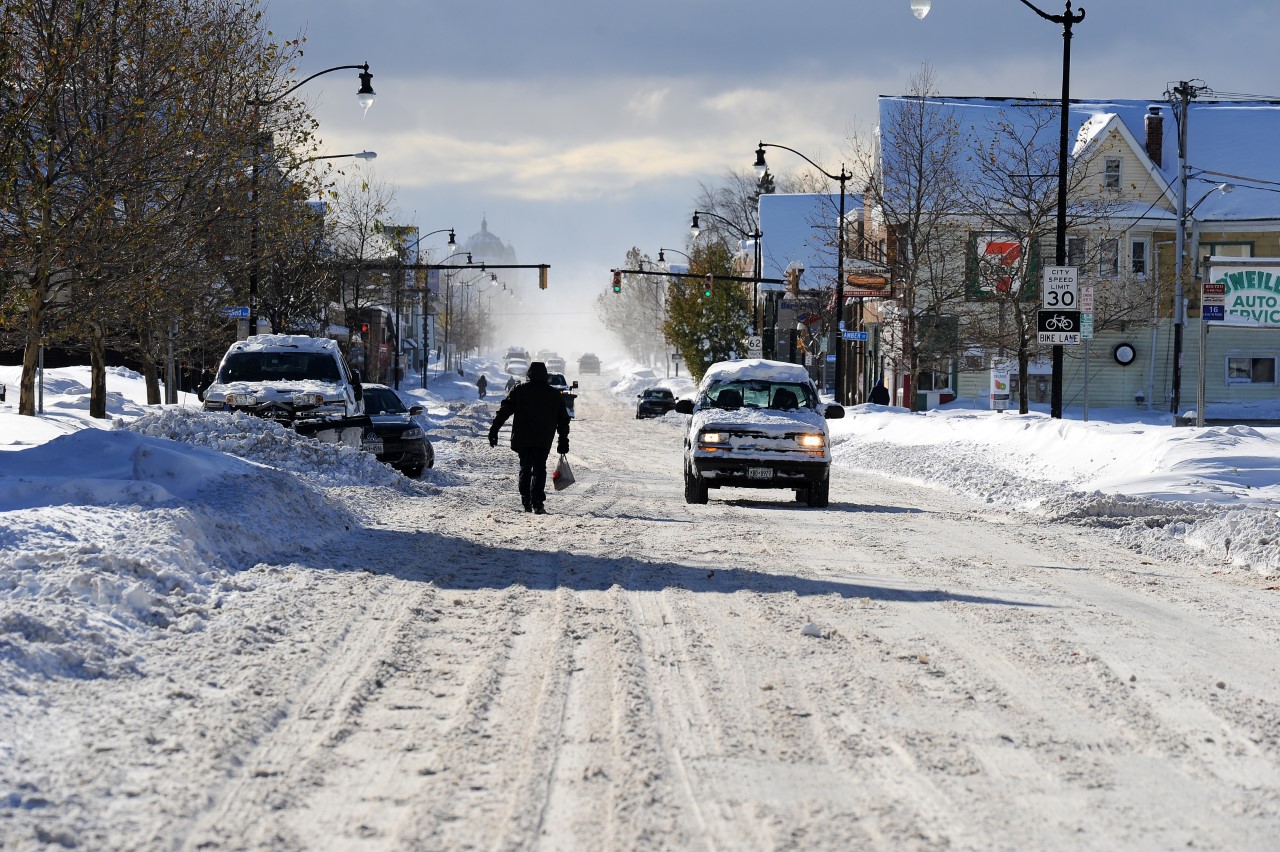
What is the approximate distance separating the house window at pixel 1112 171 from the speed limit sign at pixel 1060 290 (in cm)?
3111

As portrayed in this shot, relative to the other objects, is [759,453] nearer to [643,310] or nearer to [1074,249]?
[1074,249]

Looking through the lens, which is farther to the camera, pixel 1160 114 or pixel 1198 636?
pixel 1160 114

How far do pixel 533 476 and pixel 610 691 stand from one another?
10.3 m

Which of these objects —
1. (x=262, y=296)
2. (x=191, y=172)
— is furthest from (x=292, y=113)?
(x=262, y=296)

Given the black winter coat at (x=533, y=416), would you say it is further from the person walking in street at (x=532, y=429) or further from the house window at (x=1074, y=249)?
the house window at (x=1074, y=249)

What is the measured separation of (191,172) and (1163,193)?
41.1 m

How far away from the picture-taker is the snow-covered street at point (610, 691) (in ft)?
16.8

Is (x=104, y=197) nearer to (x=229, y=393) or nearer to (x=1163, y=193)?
(x=229, y=393)

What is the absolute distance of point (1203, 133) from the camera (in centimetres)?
5803

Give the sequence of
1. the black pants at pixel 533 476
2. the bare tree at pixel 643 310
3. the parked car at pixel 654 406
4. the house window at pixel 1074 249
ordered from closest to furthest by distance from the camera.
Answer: the black pants at pixel 533 476 → the house window at pixel 1074 249 → the parked car at pixel 654 406 → the bare tree at pixel 643 310

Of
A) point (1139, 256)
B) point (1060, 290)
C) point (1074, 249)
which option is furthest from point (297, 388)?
point (1139, 256)

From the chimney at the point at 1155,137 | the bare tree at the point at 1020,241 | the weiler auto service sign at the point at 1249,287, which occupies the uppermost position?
the chimney at the point at 1155,137

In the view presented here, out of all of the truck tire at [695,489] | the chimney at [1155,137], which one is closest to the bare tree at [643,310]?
the chimney at [1155,137]

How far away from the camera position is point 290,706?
6.80 meters
